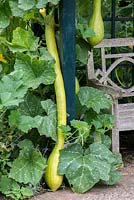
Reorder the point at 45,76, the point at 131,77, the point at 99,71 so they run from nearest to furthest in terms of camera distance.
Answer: the point at 45,76 → the point at 99,71 → the point at 131,77

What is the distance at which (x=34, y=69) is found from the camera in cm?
440

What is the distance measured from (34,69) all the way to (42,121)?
36cm

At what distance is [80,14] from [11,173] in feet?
4.55

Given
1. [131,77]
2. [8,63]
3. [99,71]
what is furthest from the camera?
[131,77]

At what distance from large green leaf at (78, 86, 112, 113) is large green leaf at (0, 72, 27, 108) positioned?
649 millimetres

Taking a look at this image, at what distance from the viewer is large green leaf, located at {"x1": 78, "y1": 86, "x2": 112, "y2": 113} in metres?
4.63

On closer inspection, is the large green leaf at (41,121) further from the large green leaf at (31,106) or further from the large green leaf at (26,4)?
the large green leaf at (26,4)

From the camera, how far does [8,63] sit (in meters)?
4.77

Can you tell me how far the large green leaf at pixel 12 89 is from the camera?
406cm

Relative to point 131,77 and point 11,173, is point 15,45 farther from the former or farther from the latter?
point 131,77

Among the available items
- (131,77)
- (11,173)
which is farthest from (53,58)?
(131,77)

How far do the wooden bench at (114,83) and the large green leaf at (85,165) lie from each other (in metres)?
0.48

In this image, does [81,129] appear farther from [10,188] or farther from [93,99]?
[10,188]

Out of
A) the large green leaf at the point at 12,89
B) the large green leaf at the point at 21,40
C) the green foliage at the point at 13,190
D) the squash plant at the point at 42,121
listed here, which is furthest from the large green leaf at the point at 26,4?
the green foliage at the point at 13,190
